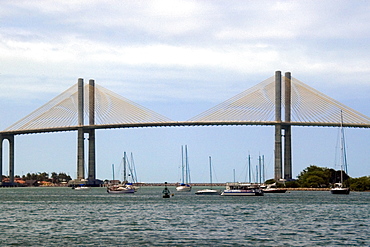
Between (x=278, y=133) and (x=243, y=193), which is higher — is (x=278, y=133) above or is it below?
above

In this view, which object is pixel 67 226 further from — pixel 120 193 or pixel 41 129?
pixel 41 129

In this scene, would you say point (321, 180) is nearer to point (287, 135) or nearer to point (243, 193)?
point (287, 135)

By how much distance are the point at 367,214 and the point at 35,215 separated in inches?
964

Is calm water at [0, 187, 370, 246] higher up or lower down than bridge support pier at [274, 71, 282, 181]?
lower down

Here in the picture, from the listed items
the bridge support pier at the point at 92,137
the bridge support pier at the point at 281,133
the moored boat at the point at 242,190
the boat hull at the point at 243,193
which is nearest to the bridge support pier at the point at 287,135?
the bridge support pier at the point at 281,133

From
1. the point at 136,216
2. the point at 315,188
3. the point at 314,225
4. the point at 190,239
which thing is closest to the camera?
the point at 190,239

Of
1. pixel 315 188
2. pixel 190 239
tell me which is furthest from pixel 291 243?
pixel 315 188

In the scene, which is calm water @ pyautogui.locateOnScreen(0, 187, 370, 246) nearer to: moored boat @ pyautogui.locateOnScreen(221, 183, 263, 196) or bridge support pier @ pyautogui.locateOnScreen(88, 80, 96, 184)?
moored boat @ pyautogui.locateOnScreen(221, 183, 263, 196)

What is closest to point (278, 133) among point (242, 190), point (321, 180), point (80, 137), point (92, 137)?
point (321, 180)

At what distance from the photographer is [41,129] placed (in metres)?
144

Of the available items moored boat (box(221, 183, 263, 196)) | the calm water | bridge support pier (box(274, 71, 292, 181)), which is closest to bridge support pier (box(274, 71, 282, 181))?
bridge support pier (box(274, 71, 292, 181))

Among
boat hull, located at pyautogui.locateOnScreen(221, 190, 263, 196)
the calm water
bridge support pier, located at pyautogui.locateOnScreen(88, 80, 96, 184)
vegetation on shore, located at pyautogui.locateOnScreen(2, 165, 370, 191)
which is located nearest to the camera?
the calm water

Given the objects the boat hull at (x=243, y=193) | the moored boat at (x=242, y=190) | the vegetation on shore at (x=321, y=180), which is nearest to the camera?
the boat hull at (x=243, y=193)

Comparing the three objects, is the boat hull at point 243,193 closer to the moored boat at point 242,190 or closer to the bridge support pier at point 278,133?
the moored boat at point 242,190
